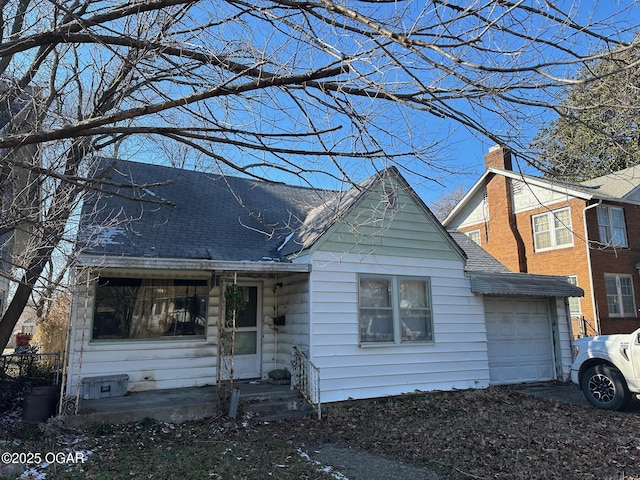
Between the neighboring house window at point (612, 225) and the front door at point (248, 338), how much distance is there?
48.0 feet

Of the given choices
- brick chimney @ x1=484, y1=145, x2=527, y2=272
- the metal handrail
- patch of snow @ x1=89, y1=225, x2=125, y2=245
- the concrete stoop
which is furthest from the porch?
brick chimney @ x1=484, y1=145, x2=527, y2=272

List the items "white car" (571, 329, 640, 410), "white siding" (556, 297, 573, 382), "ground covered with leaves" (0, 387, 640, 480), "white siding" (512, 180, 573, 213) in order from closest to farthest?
"ground covered with leaves" (0, 387, 640, 480), "white car" (571, 329, 640, 410), "white siding" (556, 297, 573, 382), "white siding" (512, 180, 573, 213)

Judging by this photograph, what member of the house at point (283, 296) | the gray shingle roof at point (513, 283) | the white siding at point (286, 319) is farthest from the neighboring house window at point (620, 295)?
the white siding at point (286, 319)

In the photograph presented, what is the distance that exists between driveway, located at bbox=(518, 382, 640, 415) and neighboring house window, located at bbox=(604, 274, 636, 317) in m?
7.85

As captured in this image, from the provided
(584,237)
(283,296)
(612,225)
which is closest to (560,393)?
(283,296)

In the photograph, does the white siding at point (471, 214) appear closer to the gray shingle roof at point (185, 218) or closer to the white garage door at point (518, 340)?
the white garage door at point (518, 340)

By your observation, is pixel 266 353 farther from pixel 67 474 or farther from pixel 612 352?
pixel 612 352

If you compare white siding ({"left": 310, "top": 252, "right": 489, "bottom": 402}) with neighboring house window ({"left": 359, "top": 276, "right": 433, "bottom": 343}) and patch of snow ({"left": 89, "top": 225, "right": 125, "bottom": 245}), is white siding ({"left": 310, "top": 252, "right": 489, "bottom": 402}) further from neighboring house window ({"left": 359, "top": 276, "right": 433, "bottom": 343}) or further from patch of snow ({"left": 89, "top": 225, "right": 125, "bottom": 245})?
patch of snow ({"left": 89, "top": 225, "right": 125, "bottom": 245})

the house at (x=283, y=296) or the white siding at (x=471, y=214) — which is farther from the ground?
the white siding at (x=471, y=214)

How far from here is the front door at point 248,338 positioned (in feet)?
30.7

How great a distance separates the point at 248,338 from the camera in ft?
31.3

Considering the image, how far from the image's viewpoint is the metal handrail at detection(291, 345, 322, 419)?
7855mm

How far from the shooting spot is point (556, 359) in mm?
11797

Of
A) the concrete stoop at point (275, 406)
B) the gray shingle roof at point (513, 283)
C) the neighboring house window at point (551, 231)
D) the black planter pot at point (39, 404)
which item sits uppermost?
the neighboring house window at point (551, 231)
